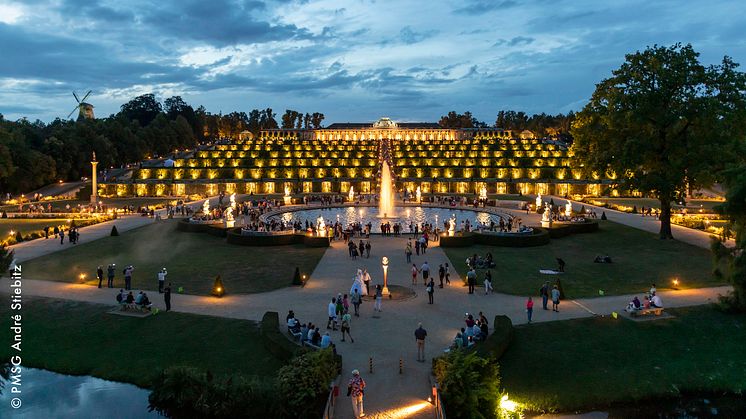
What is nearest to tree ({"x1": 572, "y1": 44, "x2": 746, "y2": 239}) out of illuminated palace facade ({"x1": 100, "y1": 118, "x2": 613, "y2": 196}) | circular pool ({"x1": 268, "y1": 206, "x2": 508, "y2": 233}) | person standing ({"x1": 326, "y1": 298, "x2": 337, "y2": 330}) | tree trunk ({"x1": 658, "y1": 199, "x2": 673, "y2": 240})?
tree trunk ({"x1": 658, "y1": 199, "x2": 673, "y2": 240})

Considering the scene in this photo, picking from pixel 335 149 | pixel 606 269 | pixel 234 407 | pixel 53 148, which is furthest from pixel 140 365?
pixel 335 149

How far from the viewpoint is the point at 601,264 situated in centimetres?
3794

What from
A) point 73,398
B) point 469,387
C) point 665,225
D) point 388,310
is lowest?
point 73,398

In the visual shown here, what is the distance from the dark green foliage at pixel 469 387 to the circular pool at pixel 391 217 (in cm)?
3975

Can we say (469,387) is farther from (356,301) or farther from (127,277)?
(127,277)

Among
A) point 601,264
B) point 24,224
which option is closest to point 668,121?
point 601,264

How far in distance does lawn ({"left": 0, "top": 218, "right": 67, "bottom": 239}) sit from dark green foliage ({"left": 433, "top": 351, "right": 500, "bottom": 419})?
49776 millimetres

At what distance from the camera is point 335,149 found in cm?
14188

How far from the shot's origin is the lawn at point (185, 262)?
1277 inches

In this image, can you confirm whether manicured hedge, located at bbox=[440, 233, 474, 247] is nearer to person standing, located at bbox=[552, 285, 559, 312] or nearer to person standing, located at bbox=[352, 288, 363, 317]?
person standing, located at bbox=[552, 285, 559, 312]

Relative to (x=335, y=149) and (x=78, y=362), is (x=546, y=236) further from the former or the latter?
(x=335, y=149)

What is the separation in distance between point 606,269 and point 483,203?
42915 millimetres

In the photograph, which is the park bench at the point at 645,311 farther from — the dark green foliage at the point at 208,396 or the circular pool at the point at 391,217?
the circular pool at the point at 391,217

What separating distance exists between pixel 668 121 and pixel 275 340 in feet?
126
